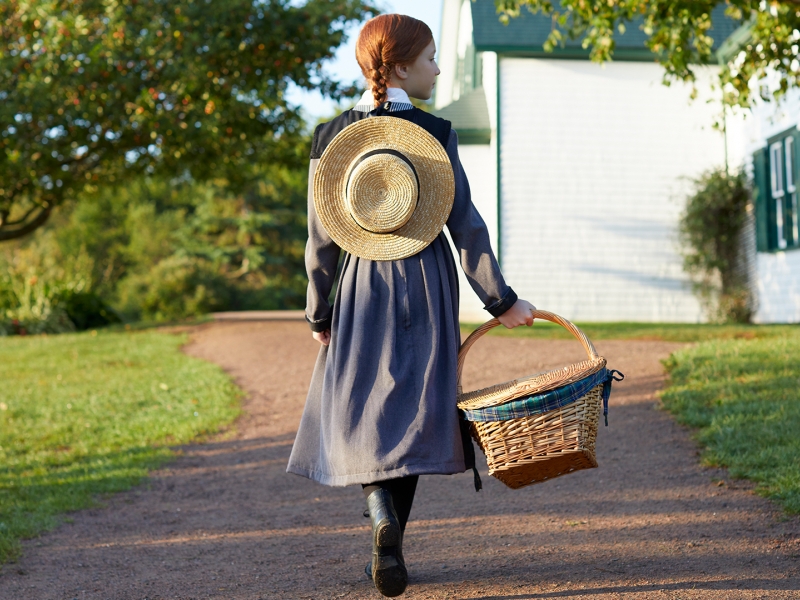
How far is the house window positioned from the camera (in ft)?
38.9

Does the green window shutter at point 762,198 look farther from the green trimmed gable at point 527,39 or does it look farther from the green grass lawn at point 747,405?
the green grass lawn at point 747,405

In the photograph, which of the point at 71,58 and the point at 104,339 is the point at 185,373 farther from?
the point at 71,58

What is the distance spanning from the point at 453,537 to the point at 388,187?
5.74 ft

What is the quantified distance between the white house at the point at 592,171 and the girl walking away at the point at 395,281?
10779 mm

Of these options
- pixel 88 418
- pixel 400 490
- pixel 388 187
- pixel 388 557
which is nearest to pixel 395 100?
pixel 388 187

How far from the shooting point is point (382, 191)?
288 cm

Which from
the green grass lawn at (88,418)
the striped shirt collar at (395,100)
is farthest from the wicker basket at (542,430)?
the green grass lawn at (88,418)

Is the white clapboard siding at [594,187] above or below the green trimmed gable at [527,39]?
below

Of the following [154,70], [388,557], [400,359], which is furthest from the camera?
[154,70]

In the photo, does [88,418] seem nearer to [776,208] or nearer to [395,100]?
[395,100]

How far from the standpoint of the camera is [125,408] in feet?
25.2

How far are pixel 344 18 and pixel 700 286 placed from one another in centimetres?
704

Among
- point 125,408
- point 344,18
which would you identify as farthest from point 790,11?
point 344,18

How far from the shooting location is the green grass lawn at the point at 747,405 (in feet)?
14.5
